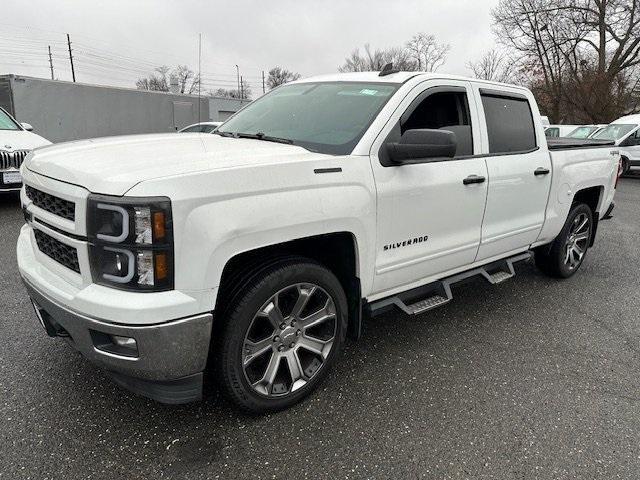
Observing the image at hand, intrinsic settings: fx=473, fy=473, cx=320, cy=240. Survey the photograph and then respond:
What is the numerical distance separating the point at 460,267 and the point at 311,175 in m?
1.64

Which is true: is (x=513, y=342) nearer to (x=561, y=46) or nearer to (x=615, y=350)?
(x=615, y=350)

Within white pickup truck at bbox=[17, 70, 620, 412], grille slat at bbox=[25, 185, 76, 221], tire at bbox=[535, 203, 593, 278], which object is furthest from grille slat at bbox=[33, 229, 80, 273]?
tire at bbox=[535, 203, 593, 278]

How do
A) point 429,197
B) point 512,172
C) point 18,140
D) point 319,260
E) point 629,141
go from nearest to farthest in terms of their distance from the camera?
1. point 319,260
2. point 429,197
3. point 512,172
4. point 18,140
5. point 629,141

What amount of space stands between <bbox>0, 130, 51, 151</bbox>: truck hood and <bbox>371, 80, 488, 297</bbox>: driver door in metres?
6.54

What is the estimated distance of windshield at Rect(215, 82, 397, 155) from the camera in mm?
2824

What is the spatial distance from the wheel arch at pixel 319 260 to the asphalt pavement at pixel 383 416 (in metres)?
0.56

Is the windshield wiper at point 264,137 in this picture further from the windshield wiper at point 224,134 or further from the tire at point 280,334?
the tire at point 280,334

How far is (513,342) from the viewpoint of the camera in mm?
3570

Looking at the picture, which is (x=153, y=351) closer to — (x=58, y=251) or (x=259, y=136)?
(x=58, y=251)

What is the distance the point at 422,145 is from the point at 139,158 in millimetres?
1469

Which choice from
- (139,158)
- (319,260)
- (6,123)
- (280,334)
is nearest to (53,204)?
(139,158)

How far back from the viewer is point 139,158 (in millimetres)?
2205

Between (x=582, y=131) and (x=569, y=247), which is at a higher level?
(x=582, y=131)

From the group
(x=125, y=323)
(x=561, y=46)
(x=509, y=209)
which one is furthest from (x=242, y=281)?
(x=561, y=46)
